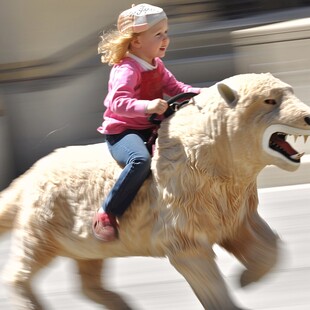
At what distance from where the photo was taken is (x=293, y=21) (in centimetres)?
879

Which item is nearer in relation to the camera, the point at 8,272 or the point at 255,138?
the point at 255,138

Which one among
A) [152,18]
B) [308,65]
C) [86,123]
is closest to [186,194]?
[152,18]

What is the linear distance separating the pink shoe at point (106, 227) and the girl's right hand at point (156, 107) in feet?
1.92

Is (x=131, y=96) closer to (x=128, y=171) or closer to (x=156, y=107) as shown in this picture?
(x=156, y=107)

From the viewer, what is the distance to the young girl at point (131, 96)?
4227 mm

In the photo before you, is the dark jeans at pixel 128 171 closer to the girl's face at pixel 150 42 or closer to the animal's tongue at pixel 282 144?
the girl's face at pixel 150 42

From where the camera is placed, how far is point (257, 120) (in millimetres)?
4055

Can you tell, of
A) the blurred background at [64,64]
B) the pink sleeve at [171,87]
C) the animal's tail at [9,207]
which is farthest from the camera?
the blurred background at [64,64]

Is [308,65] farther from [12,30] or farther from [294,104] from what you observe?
[294,104]

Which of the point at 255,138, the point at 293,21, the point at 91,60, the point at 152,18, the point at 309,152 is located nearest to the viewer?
the point at 255,138

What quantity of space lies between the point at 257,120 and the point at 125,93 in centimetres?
69

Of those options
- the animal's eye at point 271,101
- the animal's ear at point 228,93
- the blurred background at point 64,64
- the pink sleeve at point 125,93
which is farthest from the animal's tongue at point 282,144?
the blurred background at point 64,64

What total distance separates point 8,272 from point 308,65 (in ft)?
15.1

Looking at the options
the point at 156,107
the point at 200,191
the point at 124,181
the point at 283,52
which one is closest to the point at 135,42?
the point at 156,107
